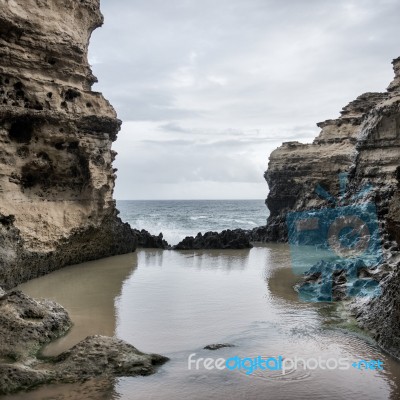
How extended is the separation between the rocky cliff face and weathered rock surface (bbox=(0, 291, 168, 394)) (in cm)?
499

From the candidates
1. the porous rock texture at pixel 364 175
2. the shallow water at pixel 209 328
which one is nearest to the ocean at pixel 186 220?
the porous rock texture at pixel 364 175

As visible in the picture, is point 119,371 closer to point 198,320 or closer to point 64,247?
point 198,320

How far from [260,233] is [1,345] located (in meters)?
23.3

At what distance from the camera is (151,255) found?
67.3 ft

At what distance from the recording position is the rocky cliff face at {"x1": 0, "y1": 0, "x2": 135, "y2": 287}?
43.1 feet

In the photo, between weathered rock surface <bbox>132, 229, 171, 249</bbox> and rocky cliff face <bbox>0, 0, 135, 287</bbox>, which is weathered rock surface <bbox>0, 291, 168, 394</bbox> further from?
weathered rock surface <bbox>132, 229, 171, 249</bbox>

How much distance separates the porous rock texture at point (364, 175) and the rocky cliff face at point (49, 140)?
8402mm

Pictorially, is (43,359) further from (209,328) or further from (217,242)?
Result: (217,242)

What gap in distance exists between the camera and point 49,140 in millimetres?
14781

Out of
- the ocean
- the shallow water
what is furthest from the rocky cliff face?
the ocean

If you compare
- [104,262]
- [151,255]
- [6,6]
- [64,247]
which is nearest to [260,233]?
[151,255]

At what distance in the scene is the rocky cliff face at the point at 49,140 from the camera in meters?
13.1

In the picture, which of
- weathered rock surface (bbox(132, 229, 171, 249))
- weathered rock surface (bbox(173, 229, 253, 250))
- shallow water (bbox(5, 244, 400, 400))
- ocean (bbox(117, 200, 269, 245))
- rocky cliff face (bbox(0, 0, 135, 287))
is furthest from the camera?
ocean (bbox(117, 200, 269, 245))

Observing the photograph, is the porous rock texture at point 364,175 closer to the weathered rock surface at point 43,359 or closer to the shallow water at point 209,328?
the shallow water at point 209,328
